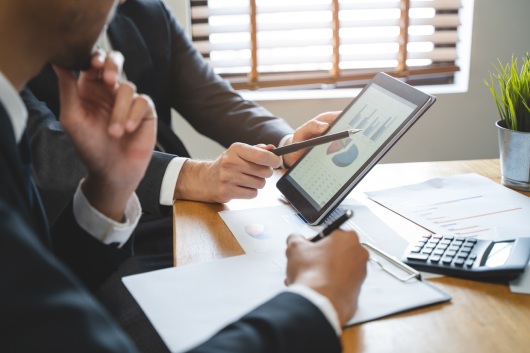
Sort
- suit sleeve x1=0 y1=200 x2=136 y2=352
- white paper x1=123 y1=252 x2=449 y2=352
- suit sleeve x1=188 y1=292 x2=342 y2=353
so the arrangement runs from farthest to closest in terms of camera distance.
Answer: white paper x1=123 y1=252 x2=449 y2=352
suit sleeve x1=188 y1=292 x2=342 y2=353
suit sleeve x1=0 y1=200 x2=136 y2=352

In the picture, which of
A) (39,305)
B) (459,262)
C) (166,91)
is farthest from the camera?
(166,91)

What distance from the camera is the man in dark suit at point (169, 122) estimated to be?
1174 millimetres

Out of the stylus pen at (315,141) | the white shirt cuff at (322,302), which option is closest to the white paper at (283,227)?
the stylus pen at (315,141)

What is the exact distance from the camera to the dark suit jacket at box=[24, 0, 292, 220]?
4.55 ft

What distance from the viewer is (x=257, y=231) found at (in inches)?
40.0

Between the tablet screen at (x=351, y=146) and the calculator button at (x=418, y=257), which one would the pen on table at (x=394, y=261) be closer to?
the calculator button at (x=418, y=257)

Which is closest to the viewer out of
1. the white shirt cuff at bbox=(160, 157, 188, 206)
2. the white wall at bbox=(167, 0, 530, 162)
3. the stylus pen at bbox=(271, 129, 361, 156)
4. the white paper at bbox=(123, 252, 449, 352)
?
the white paper at bbox=(123, 252, 449, 352)

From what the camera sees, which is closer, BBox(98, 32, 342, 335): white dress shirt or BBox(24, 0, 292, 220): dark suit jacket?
BBox(98, 32, 342, 335): white dress shirt

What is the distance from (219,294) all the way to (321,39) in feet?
5.63

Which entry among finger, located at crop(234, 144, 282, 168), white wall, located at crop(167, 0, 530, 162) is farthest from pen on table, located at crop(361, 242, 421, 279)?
white wall, located at crop(167, 0, 530, 162)

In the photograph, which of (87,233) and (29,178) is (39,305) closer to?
(29,178)

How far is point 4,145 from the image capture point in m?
0.61

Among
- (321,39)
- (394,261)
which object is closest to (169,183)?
(394,261)

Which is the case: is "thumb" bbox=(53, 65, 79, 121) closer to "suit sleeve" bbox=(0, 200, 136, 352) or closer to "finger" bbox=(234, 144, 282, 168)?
"finger" bbox=(234, 144, 282, 168)
